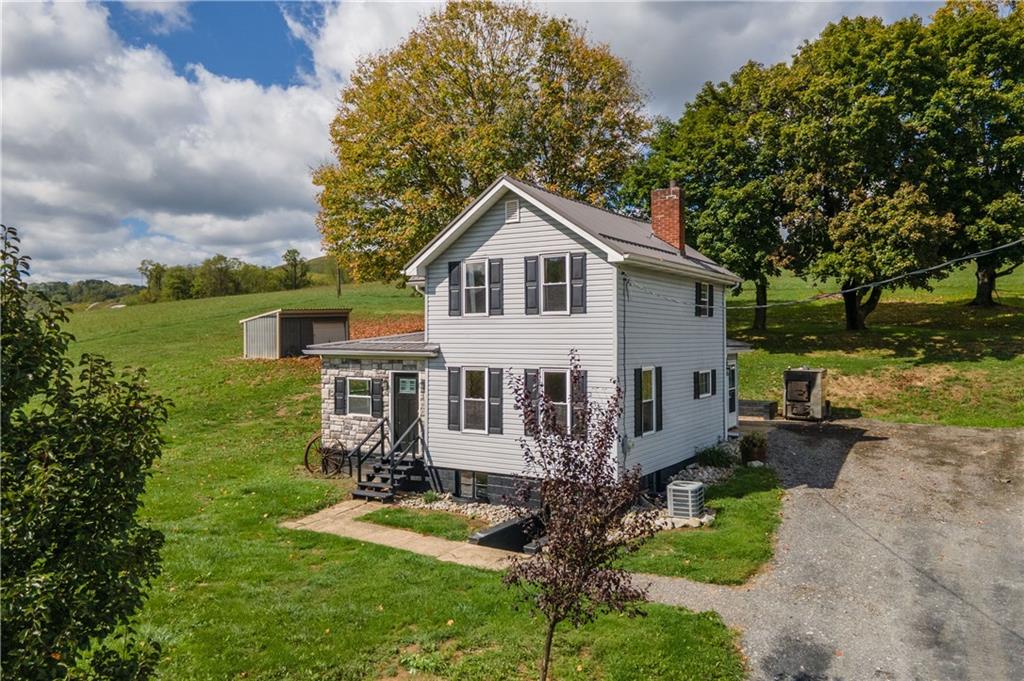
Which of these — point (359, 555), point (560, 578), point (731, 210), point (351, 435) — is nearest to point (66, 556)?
point (560, 578)

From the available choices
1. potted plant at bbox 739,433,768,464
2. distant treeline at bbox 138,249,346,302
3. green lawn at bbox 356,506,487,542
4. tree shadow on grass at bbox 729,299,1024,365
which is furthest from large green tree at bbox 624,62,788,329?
distant treeline at bbox 138,249,346,302

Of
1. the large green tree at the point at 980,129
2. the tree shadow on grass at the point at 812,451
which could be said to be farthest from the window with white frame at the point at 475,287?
the large green tree at the point at 980,129

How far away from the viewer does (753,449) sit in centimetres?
2098

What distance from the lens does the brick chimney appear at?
2109 centimetres

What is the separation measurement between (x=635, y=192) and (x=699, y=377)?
18283mm

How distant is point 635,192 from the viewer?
119ft

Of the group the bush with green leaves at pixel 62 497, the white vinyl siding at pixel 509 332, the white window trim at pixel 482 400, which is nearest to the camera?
the bush with green leaves at pixel 62 497

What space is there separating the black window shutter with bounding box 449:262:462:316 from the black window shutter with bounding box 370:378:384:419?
3.48 m

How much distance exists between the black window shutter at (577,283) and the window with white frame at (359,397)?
7.34 meters

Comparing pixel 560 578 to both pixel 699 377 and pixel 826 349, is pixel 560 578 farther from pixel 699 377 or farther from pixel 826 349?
pixel 826 349

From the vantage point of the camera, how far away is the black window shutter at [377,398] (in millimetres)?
19594

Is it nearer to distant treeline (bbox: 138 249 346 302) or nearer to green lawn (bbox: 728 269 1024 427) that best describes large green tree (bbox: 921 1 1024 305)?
green lawn (bbox: 728 269 1024 427)

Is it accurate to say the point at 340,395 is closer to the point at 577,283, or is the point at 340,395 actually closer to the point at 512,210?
the point at 512,210

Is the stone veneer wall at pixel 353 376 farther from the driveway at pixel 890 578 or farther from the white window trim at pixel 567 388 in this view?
the driveway at pixel 890 578
